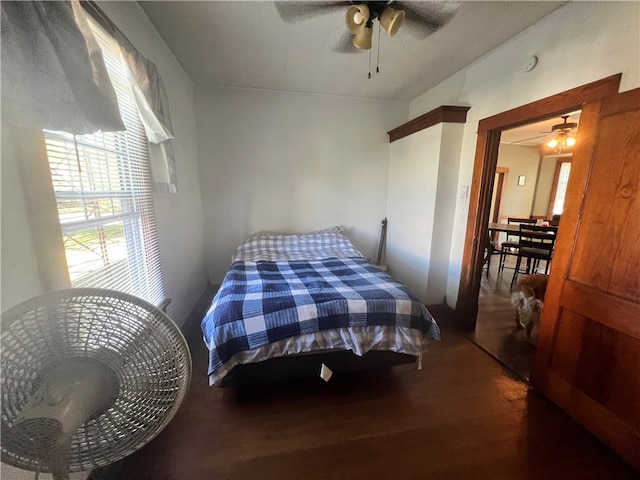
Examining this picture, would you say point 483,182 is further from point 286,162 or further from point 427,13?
point 286,162

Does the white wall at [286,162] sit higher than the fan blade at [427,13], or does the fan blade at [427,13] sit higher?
the fan blade at [427,13]

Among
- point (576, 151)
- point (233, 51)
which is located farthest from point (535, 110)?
point (233, 51)

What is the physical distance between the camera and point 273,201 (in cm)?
327

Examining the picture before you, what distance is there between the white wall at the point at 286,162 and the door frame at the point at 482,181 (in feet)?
4.38

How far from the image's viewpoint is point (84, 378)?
0.68 meters

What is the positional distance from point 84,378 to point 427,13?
2.17 metres

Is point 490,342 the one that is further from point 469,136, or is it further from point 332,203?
point 332,203

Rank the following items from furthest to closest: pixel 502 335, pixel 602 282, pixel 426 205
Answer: pixel 426 205
pixel 502 335
pixel 602 282

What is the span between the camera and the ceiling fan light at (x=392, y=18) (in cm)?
132

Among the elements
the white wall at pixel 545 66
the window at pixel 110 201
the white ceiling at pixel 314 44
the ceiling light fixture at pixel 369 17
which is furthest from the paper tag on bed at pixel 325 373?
the white ceiling at pixel 314 44

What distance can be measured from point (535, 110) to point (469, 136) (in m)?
0.62

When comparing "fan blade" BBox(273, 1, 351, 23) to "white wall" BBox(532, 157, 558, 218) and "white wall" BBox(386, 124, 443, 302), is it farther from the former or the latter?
"white wall" BBox(532, 157, 558, 218)

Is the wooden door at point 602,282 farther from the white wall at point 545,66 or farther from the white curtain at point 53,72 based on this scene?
the white curtain at point 53,72

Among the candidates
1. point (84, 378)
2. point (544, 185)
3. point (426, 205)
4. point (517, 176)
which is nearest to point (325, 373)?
point (84, 378)
